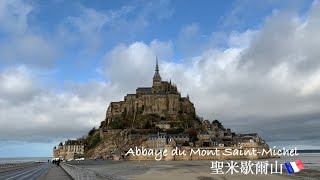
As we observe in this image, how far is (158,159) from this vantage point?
351ft

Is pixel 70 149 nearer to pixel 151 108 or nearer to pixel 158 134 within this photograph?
pixel 151 108

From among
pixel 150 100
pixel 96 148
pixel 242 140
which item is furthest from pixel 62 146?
pixel 242 140

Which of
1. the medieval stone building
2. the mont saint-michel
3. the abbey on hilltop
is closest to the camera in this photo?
the mont saint-michel

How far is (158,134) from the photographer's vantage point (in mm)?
112875

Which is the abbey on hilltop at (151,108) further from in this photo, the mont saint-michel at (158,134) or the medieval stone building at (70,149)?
the medieval stone building at (70,149)

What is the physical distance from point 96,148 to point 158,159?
35.9 m

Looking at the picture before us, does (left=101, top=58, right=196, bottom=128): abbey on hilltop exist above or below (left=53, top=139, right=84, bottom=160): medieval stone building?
above

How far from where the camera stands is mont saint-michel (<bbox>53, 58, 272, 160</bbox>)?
108 metres

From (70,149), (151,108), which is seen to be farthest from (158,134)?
(70,149)

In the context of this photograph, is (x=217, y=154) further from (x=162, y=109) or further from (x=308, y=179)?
(x=308, y=179)

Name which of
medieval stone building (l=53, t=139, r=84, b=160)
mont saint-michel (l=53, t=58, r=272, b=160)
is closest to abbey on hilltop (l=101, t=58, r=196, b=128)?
mont saint-michel (l=53, t=58, r=272, b=160)

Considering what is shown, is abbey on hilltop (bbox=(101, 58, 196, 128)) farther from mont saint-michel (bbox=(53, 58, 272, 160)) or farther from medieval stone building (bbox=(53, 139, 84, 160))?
medieval stone building (bbox=(53, 139, 84, 160))

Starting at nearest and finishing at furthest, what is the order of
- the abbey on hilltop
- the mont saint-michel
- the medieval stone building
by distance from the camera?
the mont saint-michel < the abbey on hilltop < the medieval stone building

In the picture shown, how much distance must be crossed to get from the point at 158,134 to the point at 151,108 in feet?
85.4
